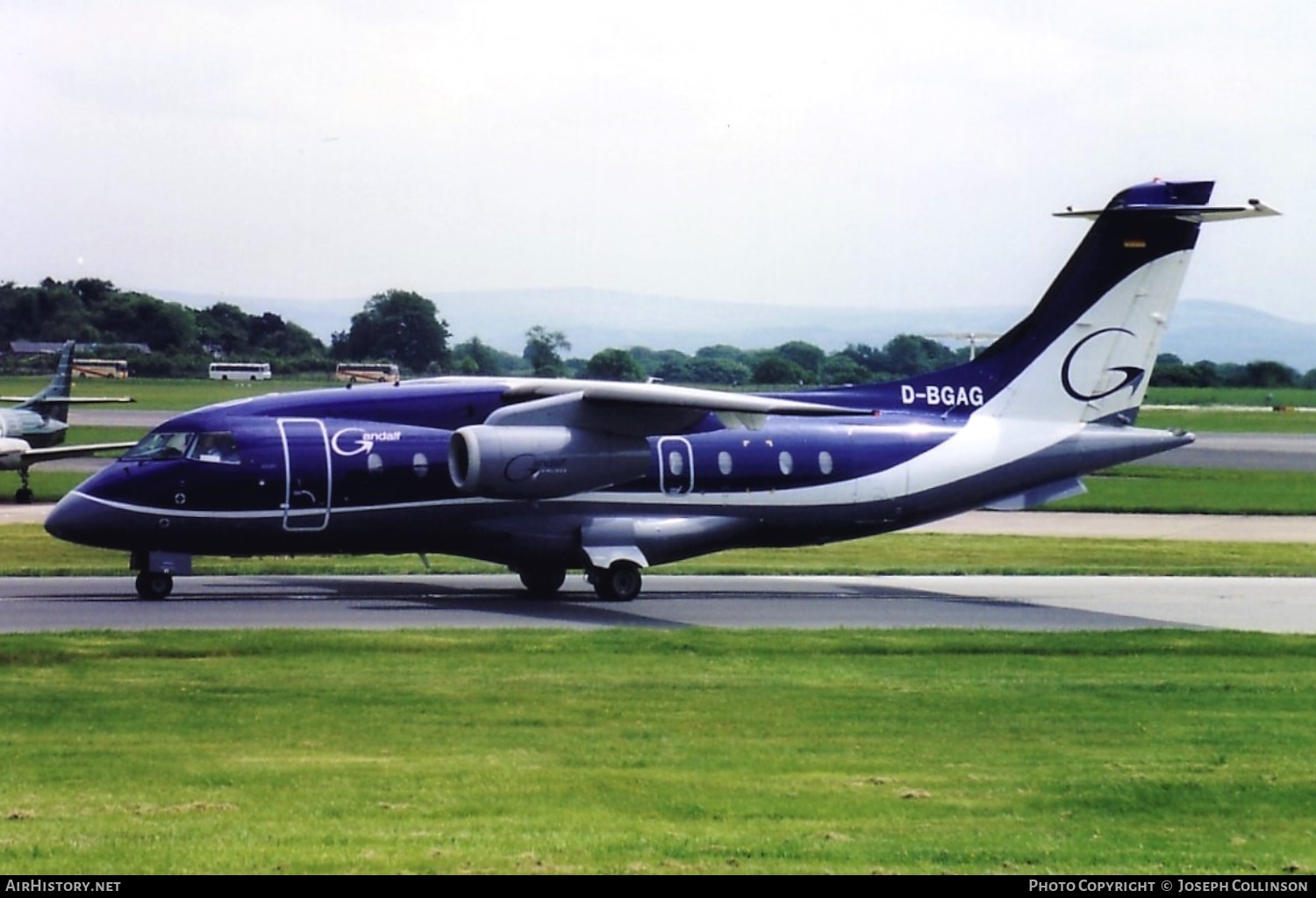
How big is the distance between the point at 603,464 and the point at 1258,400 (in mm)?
107449

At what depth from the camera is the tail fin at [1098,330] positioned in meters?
29.4

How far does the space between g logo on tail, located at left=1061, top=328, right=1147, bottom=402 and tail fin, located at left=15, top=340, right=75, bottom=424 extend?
103 ft

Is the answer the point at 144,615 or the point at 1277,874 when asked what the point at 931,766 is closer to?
the point at 1277,874

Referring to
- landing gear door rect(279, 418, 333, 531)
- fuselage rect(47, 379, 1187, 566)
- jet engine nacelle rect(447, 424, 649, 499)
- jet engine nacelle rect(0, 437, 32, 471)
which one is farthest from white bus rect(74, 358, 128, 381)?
jet engine nacelle rect(447, 424, 649, 499)

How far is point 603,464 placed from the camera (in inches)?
1022

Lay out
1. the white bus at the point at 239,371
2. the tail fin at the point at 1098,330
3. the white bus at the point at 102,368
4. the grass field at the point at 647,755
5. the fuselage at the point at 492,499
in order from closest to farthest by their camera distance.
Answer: the grass field at the point at 647,755 < the fuselage at the point at 492,499 < the tail fin at the point at 1098,330 < the white bus at the point at 239,371 < the white bus at the point at 102,368

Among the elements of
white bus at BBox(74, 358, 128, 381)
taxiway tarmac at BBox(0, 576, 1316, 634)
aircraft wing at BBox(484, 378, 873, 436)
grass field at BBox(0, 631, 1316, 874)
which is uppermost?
aircraft wing at BBox(484, 378, 873, 436)

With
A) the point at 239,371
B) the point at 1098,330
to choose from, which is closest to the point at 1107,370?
the point at 1098,330

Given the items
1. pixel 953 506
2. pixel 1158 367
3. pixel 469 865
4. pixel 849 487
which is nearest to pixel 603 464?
pixel 849 487

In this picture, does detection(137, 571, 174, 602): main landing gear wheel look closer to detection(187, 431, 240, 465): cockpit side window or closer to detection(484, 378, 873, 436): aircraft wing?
detection(187, 431, 240, 465): cockpit side window

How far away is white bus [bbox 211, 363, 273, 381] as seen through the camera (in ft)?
202

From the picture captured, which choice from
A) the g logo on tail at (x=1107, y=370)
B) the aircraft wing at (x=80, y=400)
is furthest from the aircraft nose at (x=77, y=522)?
the aircraft wing at (x=80, y=400)

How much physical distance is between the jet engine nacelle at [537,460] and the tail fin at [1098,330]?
601cm

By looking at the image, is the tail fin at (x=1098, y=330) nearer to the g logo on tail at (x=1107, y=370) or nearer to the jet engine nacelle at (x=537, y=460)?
the g logo on tail at (x=1107, y=370)
